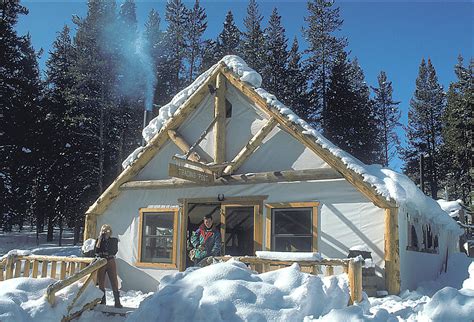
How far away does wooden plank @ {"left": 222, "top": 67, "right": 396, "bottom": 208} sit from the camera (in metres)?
9.22

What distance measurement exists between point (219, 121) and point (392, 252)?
16.8 ft

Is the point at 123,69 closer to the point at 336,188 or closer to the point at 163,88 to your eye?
the point at 163,88

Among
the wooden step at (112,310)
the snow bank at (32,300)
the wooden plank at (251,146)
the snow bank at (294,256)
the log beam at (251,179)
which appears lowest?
the wooden step at (112,310)

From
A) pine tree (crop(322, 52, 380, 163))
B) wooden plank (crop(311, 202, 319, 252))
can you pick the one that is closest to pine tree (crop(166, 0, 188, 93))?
pine tree (crop(322, 52, 380, 163))

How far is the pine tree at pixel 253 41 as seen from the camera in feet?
106

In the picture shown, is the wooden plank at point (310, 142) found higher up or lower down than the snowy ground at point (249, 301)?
higher up

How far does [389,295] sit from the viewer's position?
8.82 metres

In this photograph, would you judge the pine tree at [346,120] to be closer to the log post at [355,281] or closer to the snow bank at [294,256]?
the snow bank at [294,256]

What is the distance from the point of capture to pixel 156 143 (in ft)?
40.0

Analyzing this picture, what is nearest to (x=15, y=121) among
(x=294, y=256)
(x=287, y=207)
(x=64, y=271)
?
(x=64, y=271)

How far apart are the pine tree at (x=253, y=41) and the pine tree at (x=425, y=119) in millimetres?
15920

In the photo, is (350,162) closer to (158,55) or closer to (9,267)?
(9,267)

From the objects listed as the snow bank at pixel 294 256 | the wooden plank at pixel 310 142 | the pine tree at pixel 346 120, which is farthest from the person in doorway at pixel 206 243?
the pine tree at pixel 346 120

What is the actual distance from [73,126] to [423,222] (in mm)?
21796
